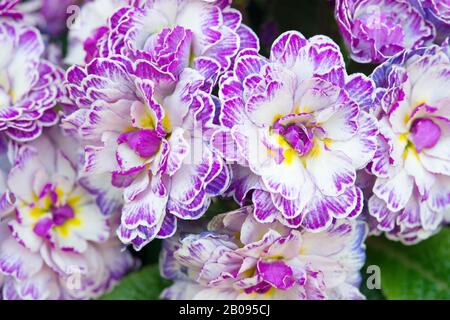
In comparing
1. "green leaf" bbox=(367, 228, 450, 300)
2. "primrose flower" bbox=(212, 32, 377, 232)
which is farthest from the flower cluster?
"green leaf" bbox=(367, 228, 450, 300)

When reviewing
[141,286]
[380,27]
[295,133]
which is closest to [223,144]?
[295,133]

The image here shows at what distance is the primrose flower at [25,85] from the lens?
1.08 meters

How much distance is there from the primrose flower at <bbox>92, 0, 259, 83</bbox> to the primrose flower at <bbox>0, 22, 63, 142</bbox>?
113mm

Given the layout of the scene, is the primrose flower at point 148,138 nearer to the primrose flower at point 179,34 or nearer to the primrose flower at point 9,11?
the primrose flower at point 179,34

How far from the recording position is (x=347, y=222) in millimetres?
1023

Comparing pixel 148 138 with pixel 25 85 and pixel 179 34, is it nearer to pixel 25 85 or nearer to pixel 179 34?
pixel 179 34

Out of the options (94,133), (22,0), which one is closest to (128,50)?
(94,133)

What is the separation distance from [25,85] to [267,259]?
1.36 feet

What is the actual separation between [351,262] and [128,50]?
0.41 m

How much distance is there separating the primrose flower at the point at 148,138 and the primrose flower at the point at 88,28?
105mm

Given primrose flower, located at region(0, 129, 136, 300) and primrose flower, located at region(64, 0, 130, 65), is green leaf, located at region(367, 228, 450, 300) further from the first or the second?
primrose flower, located at region(64, 0, 130, 65)

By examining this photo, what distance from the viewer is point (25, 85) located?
1.12m

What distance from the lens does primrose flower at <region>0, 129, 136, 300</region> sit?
1111 millimetres

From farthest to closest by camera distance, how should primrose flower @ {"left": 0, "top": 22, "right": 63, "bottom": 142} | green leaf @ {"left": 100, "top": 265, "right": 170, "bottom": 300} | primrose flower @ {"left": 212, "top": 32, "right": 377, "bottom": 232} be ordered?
green leaf @ {"left": 100, "top": 265, "right": 170, "bottom": 300} < primrose flower @ {"left": 0, "top": 22, "right": 63, "bottom": 142} < primrose flower @ {"left": 212, "top": 32, "right": 377, "bottom": 232}
